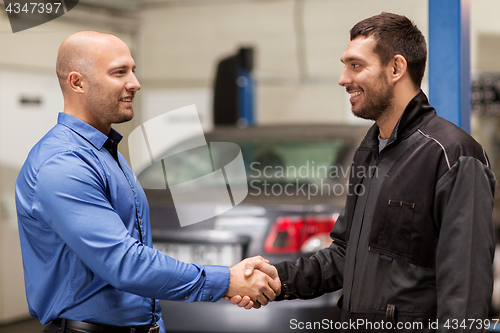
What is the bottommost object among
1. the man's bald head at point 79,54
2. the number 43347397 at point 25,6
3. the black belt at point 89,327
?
the black belt at point 89,327

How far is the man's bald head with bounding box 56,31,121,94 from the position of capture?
1543 millimetres

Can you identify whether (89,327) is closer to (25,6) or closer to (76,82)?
(76,82)

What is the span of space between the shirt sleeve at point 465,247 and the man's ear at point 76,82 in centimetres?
103

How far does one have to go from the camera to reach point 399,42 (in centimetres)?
154

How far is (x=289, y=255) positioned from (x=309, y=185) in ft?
1.61

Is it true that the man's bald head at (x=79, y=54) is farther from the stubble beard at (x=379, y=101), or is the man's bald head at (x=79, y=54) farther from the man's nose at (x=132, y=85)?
the stubble beard at (x=379, y=101)

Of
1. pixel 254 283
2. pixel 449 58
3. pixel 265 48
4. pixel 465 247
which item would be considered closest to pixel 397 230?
pixel 465 247

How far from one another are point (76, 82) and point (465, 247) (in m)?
1.14

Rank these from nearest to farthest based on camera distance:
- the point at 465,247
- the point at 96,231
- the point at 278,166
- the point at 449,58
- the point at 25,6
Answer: the point at 465,247, the point at 96,231, the point at 449,58, the point at 278,166, the point at 25,6

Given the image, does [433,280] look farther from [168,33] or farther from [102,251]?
[168,33]

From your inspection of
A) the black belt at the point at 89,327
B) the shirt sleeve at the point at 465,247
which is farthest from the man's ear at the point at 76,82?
the shirt sleeve at the point at 465,247

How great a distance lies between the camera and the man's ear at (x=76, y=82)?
1.54 meters

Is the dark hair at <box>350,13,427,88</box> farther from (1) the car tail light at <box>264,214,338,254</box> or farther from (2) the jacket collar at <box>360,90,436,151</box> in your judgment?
(1) the car tail light at <box>264,214,338,254</box>

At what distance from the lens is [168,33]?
24.1 feet
